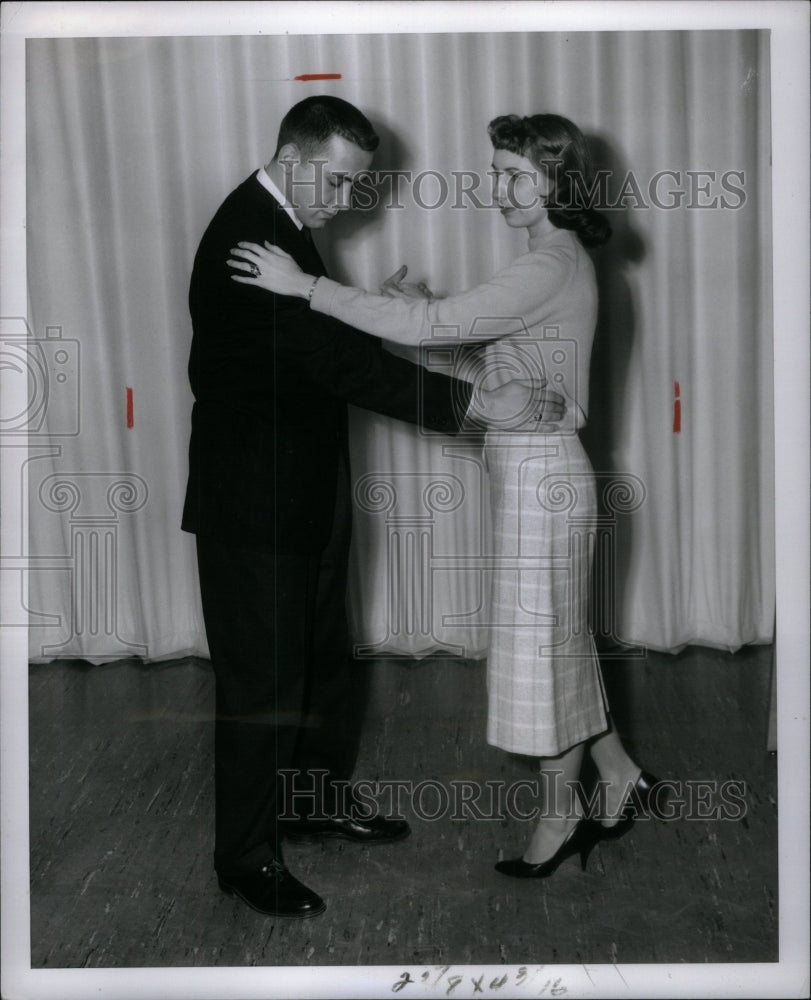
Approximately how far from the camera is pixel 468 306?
183 cm

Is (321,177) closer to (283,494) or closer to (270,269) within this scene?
(270,269)

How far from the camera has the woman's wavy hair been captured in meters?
1.82

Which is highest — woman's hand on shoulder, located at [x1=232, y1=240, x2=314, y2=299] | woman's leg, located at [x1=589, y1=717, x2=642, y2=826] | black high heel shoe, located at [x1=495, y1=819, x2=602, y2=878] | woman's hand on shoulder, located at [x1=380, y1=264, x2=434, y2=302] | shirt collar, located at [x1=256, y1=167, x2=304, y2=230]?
shirt collar, located at [x1=256, y1=167, x2=304, y2=230]

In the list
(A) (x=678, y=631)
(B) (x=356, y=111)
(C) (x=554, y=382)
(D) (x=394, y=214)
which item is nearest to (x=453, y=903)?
(A) (x=678, y=631)

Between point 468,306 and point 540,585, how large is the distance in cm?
49

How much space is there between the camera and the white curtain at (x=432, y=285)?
1835 millimetres

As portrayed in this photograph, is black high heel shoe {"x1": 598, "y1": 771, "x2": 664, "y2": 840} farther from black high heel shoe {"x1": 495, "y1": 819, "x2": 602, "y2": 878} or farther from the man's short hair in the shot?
the man's short hair

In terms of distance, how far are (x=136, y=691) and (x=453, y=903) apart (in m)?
0.68

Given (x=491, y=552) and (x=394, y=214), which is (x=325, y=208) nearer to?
(x=394, y=214)

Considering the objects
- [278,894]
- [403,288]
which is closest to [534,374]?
[403,288]

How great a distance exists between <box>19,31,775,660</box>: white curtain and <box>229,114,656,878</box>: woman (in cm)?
3

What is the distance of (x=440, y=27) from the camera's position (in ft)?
6.05

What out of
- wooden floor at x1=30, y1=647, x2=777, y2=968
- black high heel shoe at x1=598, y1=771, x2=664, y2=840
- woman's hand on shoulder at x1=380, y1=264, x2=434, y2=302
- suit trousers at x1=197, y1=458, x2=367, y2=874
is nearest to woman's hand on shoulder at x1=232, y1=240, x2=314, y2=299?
woman's hand on shoulder at x1=380, y1=264, x2=434, y2=302

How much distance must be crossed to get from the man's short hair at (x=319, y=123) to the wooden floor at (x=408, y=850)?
0.91m
